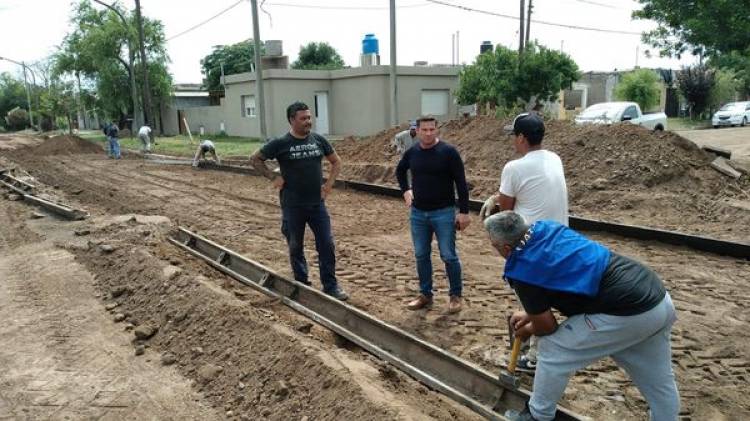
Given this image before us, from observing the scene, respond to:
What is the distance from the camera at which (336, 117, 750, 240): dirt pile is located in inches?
432

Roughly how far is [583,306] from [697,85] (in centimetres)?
4084

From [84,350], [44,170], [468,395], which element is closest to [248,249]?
[84,350]

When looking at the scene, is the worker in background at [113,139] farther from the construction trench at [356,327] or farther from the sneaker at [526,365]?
the sneaker at [526,365]

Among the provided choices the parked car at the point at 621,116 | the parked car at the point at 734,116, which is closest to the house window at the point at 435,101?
the parked car at the point at 621,116

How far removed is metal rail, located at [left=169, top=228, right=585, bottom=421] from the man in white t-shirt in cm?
122

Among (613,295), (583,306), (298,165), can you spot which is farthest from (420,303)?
(613,295)

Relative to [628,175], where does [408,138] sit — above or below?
above

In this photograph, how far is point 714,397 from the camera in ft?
14.2

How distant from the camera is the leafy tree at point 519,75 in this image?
25125 mm

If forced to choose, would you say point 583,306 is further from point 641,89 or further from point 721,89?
point 721,89

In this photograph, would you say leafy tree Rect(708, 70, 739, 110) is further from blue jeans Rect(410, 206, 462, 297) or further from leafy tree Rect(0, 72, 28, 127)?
leafy tree Rect(0, 72, 28, 127)

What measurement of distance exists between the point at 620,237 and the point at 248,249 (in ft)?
18.9

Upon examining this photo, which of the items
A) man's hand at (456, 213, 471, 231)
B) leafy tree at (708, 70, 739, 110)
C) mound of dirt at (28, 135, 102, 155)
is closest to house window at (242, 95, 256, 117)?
mound of dirt at (28, 135, 102, 155)

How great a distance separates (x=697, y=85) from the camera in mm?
38250
